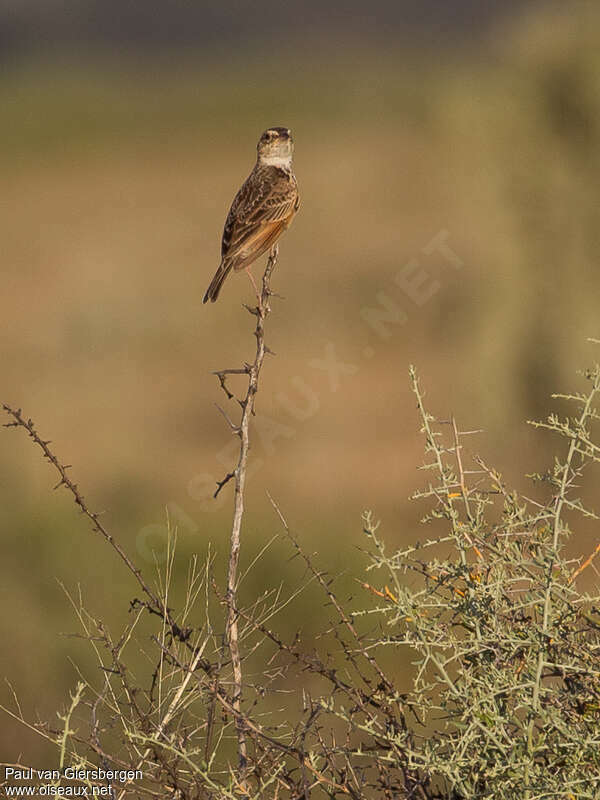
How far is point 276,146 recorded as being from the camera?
18.9ft

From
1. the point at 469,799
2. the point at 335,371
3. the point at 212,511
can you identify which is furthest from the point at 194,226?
the point at 469,799

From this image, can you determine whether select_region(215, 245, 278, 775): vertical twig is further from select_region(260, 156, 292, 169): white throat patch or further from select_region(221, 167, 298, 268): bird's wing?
select_region(260, 156, 292, 169): white throat patch

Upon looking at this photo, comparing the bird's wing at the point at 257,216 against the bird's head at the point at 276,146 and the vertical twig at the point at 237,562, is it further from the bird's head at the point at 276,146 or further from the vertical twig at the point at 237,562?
the vertical twig at the point at 237,562

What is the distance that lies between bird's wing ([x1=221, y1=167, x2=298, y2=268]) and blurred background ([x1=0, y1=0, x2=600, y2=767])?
3241 mm

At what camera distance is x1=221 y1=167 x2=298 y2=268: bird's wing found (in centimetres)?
486

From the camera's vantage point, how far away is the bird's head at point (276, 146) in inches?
226

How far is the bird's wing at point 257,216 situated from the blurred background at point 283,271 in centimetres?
324

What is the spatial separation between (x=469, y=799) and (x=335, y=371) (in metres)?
17.4

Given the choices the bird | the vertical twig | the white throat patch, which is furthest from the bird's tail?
the vertical twig

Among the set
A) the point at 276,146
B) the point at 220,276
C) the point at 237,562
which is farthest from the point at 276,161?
the point at 237,562

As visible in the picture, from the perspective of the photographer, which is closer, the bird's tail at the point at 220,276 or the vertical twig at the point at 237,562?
the vertical twig at the point at 237,562

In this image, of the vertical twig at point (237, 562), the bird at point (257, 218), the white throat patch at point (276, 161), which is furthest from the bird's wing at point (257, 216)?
the vertical twig at point (237, 562)

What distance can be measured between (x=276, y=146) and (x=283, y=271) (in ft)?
51.3

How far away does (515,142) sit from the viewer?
1059cm
